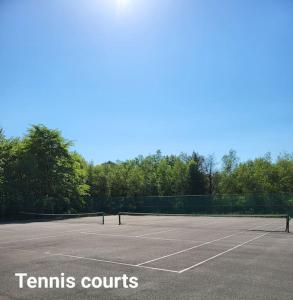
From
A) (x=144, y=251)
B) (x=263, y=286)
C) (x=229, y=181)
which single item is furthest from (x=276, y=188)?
(x=263, y=286)

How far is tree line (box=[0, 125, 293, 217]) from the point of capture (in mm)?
43094

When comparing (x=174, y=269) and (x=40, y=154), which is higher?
(x=40, y=154)

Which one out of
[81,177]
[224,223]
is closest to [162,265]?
[224,223]

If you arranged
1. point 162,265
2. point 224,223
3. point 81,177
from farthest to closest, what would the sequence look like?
point 81,177 < point 224,223 < point 162,265

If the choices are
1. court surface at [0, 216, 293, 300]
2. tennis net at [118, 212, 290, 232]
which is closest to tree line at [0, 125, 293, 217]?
tennis net at [118, 212, 290, 232]

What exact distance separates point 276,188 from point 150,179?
1937 cm

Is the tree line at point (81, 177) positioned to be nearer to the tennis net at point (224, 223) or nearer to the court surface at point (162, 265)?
the tennis net at point (224, 223)

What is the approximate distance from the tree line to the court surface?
25328 mm

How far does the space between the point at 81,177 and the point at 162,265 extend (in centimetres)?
3977

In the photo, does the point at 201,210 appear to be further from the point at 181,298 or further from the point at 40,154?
the point at 181,298

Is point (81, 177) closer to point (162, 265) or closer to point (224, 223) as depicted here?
point (224, 223)

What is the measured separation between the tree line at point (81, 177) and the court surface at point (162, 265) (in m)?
25.3

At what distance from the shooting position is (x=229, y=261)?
12.6 metres

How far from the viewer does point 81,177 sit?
50.8 meters
